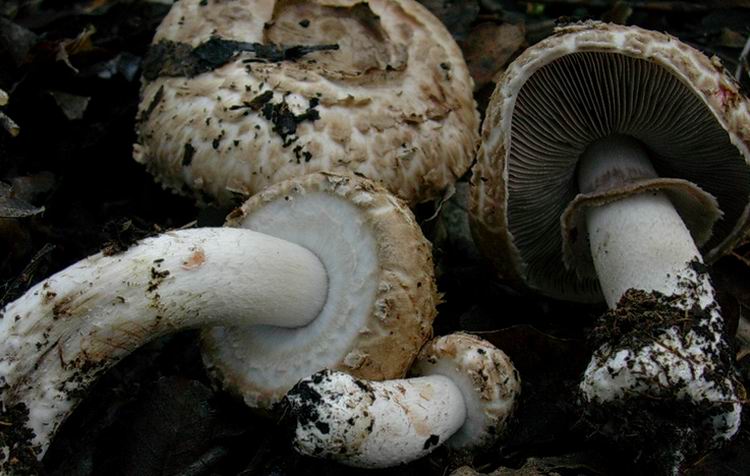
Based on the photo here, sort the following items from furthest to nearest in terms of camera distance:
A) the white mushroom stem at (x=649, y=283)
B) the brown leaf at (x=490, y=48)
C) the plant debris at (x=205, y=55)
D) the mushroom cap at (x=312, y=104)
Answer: the brown leaf at (x=490, y=48), the plant debris at (x=205, y=55), the mushroom cap at (x=312, y=104), the white mushroom stem at (x=649, y=283)

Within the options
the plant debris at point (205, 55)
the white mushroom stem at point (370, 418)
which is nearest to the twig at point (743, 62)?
the plant debris at point (205, 55)

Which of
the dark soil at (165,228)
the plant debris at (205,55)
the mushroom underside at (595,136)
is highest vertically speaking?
the mushroom underside at (595,136)

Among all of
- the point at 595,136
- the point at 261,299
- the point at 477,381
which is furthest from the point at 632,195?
the point at 261,299

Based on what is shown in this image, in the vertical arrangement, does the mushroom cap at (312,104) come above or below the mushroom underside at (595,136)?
below

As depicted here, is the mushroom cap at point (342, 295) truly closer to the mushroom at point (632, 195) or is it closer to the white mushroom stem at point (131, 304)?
the white mushroom stem at point (131, 304)

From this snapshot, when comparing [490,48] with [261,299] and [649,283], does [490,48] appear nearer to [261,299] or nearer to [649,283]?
[649,283]

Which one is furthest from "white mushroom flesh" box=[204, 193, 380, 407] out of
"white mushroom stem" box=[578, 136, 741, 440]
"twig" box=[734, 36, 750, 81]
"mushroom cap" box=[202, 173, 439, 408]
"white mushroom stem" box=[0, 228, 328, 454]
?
"twig" box=[734, 36, 750, 81]

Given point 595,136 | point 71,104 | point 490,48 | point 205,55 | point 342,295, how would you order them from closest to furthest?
point 342,295
point 595,136
point 205,55
point 71,104
point 490,48
